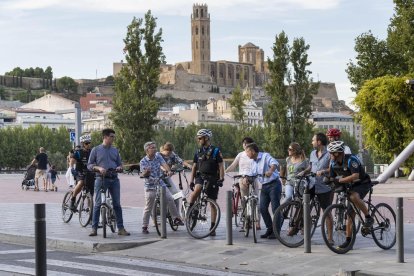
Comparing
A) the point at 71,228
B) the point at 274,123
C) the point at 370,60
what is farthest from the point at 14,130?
the point at 71,228

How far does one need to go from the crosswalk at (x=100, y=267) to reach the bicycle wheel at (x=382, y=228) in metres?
2.53

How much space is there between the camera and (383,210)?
13703 millimetres

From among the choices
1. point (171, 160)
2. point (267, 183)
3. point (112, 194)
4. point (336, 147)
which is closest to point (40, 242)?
point (336, 147)

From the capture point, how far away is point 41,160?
37.1 metres

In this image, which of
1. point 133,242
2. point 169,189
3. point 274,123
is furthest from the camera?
point 274,123

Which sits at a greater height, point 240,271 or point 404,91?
point 404,91

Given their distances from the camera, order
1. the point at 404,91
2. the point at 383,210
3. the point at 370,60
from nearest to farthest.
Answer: the point at 383,210, the point at 404,91, the point at 370,60

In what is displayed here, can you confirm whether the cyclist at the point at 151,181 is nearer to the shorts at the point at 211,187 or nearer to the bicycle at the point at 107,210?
the bicycle at the point at 107,210

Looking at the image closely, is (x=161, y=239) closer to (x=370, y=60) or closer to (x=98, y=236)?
(x=98, y=236)

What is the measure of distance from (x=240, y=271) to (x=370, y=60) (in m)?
46.0

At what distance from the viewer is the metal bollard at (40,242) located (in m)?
7.90

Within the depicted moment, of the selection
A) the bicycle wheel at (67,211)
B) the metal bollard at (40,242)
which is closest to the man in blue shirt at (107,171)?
the bicycle wheel at (67,211)

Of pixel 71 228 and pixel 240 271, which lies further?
pixel 71 228

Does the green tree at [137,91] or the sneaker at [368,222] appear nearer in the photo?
the sneaker at [368,222]
